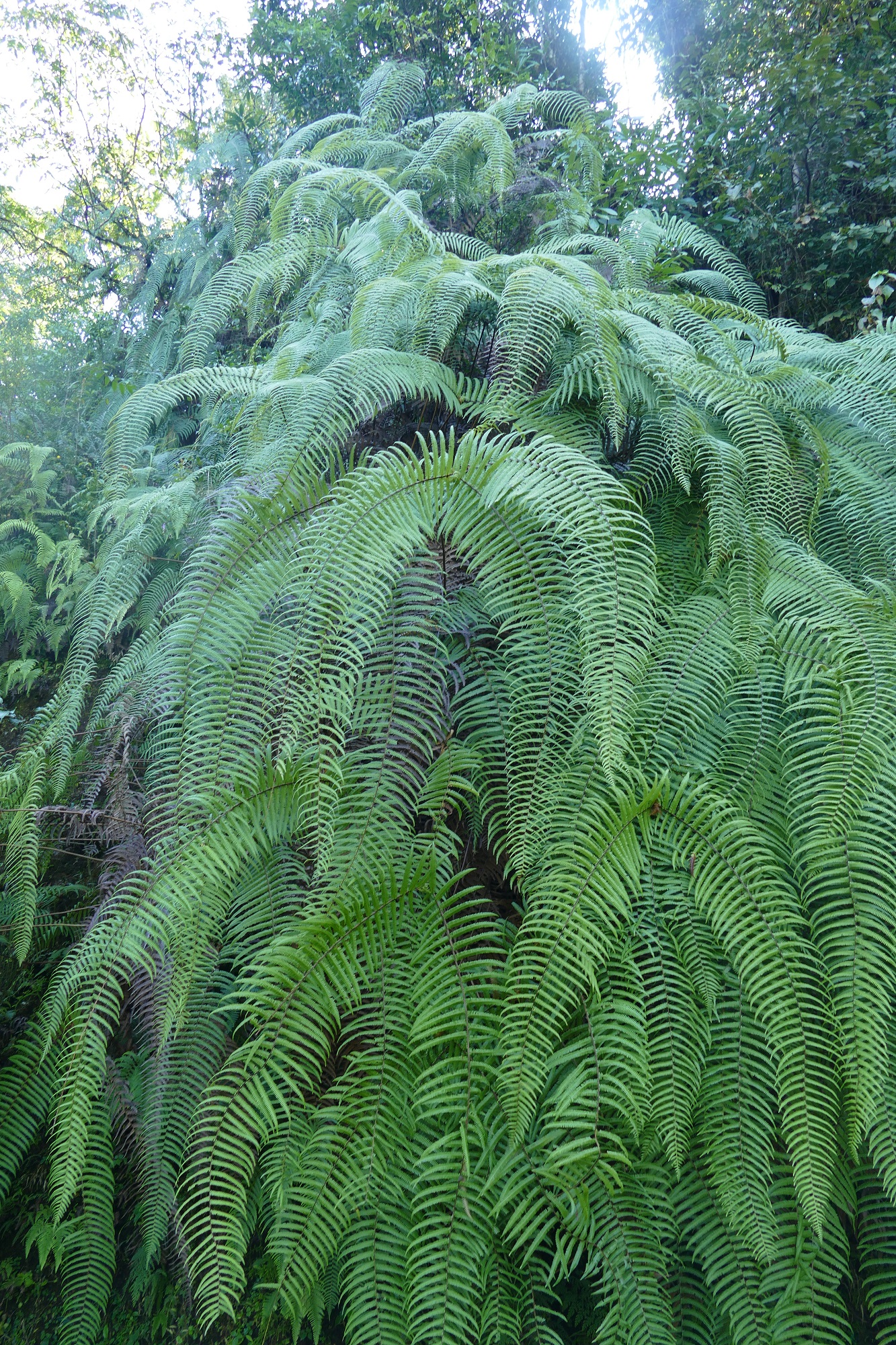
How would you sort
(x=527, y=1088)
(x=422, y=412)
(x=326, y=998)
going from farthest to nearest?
1. (x=422, y=412)
2. (x=326, y=998)
3. (x=527, y=1088)

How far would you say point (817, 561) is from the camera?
7.22 ft

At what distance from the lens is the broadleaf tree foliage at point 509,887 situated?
1582 mm

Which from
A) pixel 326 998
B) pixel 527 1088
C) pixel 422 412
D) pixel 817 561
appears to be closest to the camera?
pixel 527 1088

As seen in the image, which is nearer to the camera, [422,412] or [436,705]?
[436,705]

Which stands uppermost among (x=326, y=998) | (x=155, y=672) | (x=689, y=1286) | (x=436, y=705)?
(x=436, y=705)

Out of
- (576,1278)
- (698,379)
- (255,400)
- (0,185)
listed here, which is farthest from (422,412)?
(0,185)

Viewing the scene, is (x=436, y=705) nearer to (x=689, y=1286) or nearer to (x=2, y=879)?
(x=689, y=1286)

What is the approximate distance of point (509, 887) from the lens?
6.81 ft

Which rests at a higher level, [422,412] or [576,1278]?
[422,412]

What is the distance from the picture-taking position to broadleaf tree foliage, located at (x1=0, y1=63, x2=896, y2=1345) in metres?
1.58

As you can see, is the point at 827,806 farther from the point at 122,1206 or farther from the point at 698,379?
the point at 122,1206

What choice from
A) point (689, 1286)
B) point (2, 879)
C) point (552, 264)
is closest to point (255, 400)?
point (552, 264)

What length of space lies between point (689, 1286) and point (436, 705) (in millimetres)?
1348

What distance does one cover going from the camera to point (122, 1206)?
2.31m
